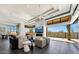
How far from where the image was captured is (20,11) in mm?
3889

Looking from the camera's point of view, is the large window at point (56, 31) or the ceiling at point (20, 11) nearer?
the ceiling at point (20, 11)

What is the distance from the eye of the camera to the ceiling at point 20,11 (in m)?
3.68

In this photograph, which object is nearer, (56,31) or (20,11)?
(20,11)

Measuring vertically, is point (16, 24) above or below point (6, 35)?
above

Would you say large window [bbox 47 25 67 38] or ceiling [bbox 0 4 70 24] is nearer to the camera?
ceiling [bbox 0 4 70 24]

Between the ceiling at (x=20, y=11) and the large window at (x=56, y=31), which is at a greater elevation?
the ceiling at (x=20, y=11)

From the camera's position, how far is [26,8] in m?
3.79

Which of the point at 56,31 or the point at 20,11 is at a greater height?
the point at 20,11

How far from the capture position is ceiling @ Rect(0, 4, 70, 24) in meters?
3.68

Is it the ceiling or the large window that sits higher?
the ceiling
